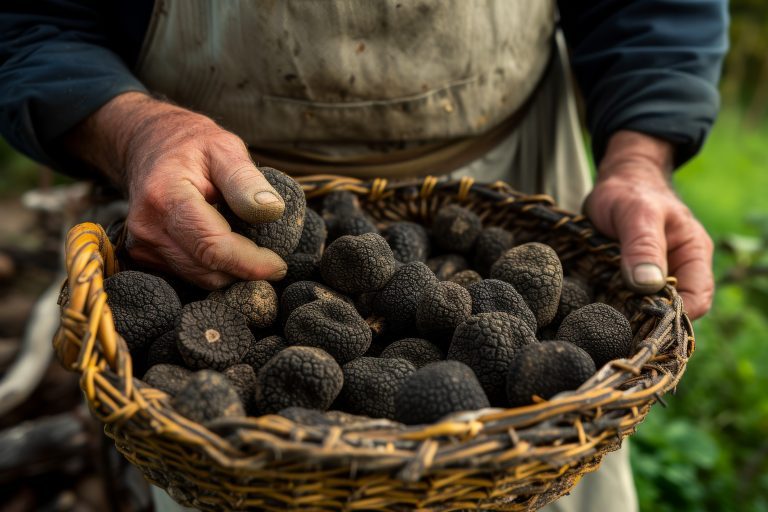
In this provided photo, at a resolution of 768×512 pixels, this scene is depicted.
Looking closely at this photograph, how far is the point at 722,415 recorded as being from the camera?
3.23 metres

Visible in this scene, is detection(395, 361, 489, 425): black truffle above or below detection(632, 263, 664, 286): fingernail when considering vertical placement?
above

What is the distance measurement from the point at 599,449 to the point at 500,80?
121 centimetres

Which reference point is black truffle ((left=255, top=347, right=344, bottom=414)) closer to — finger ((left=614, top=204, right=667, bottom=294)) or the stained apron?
the stained apron

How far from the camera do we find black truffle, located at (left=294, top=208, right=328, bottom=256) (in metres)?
1.77

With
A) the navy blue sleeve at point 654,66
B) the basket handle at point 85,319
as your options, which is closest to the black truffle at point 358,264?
the basket handle at point 85,319

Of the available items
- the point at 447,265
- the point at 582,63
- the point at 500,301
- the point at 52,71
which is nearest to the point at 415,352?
the point at 500,301

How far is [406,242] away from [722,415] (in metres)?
A: 2.12

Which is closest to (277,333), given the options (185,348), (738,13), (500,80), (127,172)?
(185,348)

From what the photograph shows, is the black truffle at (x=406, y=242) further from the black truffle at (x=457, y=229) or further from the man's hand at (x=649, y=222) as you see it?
the man's hand at (x=649, y=222)

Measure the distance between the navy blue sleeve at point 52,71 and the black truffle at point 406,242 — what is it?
76 cm

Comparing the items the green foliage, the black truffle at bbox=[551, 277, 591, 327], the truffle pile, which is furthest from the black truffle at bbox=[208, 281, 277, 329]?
the green foliage

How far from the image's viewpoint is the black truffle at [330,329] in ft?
4.85

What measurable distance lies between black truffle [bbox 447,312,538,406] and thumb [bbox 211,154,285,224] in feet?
1.53

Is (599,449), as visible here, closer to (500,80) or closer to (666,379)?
(666,379)
